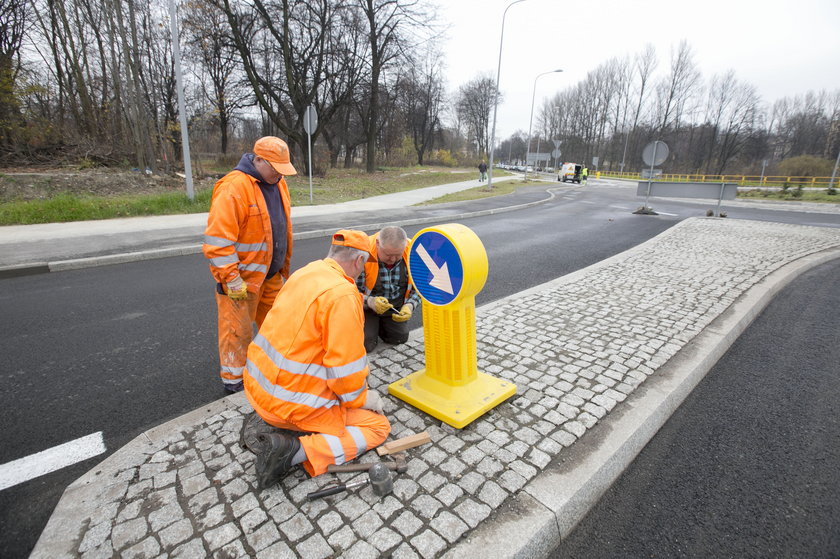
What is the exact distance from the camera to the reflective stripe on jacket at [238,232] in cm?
291

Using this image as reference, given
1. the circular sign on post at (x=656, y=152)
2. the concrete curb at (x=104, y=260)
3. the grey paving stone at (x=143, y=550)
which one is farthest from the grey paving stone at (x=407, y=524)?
the circular sign on post at (x=656, y=152)

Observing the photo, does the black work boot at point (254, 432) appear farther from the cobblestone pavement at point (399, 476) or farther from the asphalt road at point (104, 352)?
the asphalt road at point (104, 352)

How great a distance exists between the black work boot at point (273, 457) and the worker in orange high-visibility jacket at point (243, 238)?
1.21 m

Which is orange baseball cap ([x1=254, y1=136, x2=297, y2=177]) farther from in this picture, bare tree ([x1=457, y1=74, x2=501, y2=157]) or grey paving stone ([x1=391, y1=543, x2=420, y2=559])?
bare tree ([x1=457, y1=74, x2=501, y2=157])

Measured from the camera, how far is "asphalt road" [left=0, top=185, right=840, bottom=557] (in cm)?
265

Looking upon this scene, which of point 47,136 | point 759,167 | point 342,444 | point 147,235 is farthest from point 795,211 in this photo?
point 759,167

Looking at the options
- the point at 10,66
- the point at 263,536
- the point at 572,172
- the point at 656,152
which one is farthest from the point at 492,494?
the point at 572,172

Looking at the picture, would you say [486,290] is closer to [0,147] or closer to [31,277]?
[31,277]

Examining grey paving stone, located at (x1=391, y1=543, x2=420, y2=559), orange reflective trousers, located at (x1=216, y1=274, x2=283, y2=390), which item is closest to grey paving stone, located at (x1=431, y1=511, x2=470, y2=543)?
grey paving stone, located at (x1=391, y1=543, x2=420, y2=559)

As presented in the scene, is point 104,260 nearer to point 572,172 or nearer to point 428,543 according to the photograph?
point 428,543

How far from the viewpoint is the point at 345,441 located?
93.2 inches

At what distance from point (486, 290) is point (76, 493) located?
15.8 ft

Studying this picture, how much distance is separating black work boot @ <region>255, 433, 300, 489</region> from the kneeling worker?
4.27 feet

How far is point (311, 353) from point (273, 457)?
555 millimetres
